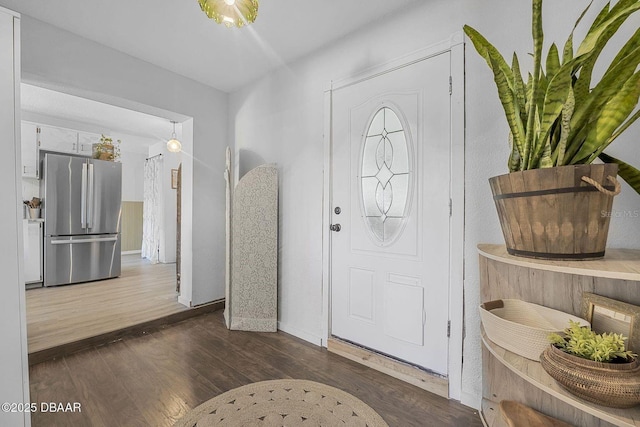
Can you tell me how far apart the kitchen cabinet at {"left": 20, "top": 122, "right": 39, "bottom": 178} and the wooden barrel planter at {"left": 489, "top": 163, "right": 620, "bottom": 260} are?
19.2ft

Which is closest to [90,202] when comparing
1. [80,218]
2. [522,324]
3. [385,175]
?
[80,218]

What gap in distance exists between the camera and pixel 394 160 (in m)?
2.04

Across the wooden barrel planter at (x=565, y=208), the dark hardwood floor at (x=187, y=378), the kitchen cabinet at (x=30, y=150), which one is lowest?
the dark hardwood floor at (x=187, y=378)

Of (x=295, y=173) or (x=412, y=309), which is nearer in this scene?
(x=412, y=309)

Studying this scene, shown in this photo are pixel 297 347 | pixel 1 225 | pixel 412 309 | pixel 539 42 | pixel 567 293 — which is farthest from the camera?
pixel 297 347

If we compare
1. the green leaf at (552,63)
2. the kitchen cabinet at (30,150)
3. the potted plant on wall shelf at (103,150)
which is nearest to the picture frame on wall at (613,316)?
the green leaf at (552,63)

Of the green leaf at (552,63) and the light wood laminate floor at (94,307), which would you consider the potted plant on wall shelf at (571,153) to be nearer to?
the green leaf at (552,63)

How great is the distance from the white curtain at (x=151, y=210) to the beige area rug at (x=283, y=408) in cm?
513

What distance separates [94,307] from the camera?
3207mm

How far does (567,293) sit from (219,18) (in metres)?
1.93

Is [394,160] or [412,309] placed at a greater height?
[394,160]

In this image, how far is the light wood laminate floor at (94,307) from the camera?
2510 millimetres

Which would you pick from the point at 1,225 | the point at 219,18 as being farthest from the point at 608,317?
the point at 1,225

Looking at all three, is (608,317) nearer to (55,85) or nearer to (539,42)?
(539,42)
